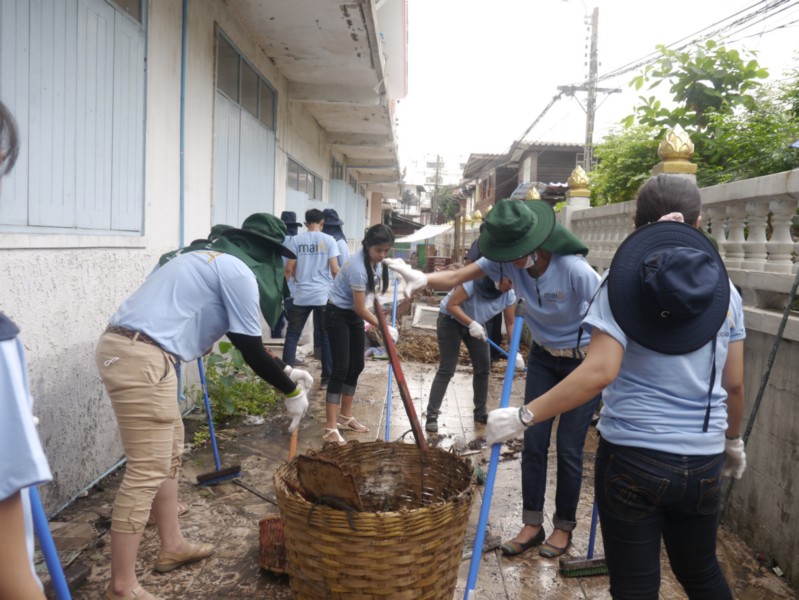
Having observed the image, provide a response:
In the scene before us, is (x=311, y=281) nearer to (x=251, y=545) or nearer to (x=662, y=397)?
(x=251, y=545)

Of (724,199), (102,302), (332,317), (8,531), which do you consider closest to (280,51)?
(332,317)

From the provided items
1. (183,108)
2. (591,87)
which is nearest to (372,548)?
(183,108)

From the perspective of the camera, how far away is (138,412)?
2555mm

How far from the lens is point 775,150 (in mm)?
6055

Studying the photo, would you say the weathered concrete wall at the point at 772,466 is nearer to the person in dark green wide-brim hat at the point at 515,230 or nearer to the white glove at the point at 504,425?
the person in dark green wide-brim hat at the point at 515,230

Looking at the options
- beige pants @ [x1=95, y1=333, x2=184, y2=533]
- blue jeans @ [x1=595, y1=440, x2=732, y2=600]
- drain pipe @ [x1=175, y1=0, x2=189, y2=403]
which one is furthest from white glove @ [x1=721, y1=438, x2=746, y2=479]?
drain pipe @ [x1=175, y1=0, x2=189, y2=403]

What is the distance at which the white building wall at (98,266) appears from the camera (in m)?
3.21

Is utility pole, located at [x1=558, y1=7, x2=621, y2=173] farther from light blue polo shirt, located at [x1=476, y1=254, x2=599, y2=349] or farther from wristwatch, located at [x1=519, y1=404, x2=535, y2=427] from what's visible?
wristwatch, located at [x1=519, y1=404, x2=535, y2=427]

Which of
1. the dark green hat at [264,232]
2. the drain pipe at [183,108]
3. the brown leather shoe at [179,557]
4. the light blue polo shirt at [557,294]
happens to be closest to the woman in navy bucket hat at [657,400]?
the light blue polo shirt at [557,294]

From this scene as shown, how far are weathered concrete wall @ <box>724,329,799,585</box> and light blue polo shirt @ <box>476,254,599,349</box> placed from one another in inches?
43.6

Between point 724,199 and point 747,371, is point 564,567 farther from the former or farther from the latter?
point 724,199

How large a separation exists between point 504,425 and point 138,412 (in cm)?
147

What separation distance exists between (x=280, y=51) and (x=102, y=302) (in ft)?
15.5

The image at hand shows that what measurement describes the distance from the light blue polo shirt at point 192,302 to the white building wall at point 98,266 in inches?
33.6
